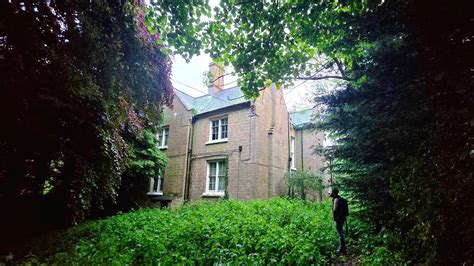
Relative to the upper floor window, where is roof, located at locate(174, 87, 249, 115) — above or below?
above

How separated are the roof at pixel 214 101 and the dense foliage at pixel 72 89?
10.6m

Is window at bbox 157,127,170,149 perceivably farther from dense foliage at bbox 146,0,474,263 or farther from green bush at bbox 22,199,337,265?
dense foliage at bbox 146,0,474,263

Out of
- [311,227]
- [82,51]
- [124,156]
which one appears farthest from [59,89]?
[311,227]

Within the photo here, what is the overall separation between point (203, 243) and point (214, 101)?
14.5 m

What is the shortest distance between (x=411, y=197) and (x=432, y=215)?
0.43 metres

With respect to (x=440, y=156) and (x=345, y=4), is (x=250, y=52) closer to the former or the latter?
(x=345, y=4)

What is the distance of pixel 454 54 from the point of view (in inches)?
100

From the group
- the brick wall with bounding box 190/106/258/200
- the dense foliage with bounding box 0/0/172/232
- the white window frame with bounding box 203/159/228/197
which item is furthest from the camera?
the white window frame with bounding box 203/159/228/197

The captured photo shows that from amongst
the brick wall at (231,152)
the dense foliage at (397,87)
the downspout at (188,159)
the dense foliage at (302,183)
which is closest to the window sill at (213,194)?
the brick wall at (231,152)

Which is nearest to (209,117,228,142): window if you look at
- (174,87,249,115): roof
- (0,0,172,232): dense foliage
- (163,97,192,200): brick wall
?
(174,87,249,115): roof

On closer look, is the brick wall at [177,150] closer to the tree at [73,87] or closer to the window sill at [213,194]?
the window sill at [213,194]

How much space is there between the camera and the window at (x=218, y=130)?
706 inches

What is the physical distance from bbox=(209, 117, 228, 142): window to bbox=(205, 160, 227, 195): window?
1.70 meters

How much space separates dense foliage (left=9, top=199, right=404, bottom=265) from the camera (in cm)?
567
